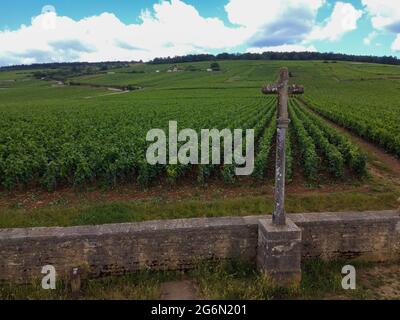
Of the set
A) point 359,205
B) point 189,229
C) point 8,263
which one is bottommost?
point 359,205

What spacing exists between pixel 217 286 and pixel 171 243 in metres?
1.11

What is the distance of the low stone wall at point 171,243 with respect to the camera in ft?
20.5

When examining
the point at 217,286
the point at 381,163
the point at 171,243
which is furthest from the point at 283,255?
the point at 381,163

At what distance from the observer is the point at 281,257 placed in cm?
613

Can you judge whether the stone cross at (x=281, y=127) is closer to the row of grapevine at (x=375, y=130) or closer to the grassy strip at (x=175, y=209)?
the grassy strip at (x=175, y=209)

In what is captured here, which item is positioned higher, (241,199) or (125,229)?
(125,229)

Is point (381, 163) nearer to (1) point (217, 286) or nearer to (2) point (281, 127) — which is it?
(2) point (281, 127)

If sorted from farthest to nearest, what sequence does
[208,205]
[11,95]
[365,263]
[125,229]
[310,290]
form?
[11,95] < [208,205] < [365,263] < [125,229] < [310,290]

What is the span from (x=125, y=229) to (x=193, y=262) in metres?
1.35

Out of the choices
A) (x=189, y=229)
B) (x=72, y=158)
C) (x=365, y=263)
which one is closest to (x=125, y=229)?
(x=189, y=229)

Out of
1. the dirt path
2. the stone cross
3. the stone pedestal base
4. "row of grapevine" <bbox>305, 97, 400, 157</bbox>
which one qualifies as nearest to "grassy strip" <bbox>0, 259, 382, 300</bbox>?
the stone pedestal base

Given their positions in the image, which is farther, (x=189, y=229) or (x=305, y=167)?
(x=305, y=167)

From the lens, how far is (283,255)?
6137mm

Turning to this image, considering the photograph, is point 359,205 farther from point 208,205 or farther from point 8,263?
point 8,263
